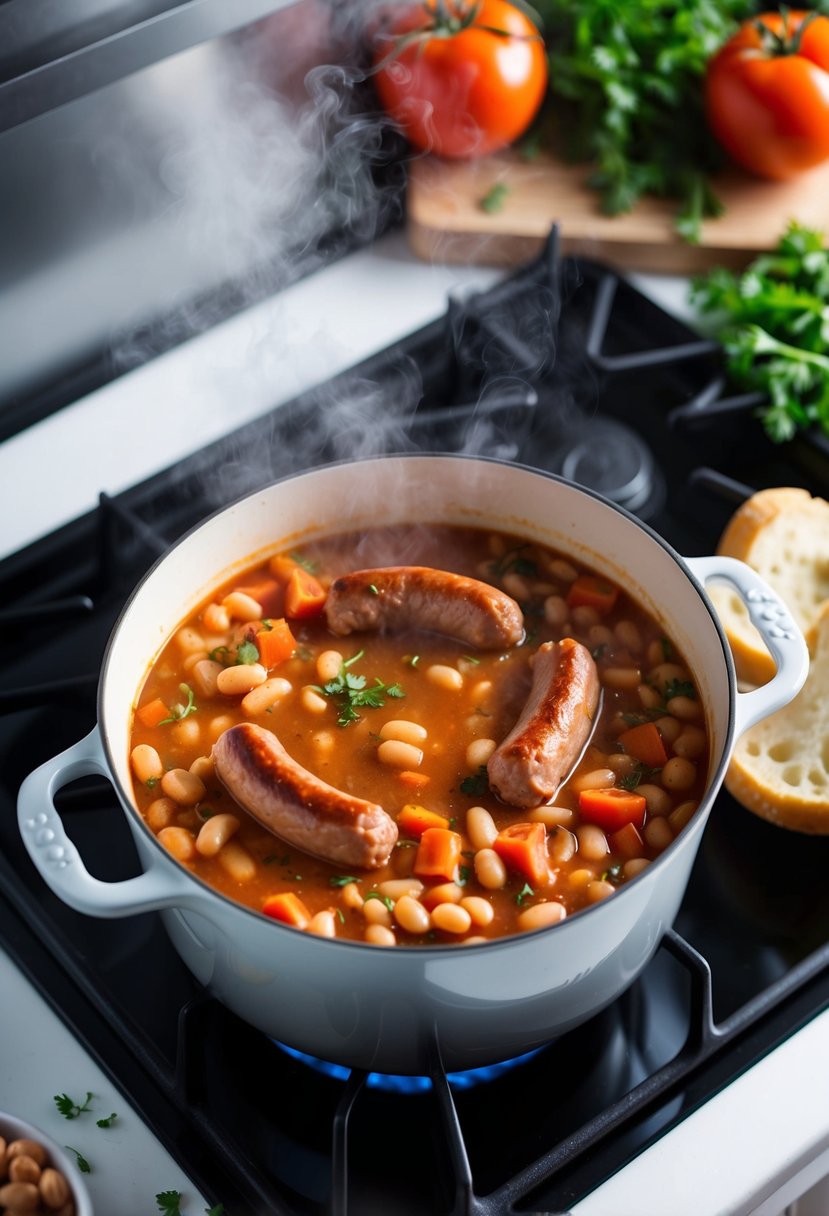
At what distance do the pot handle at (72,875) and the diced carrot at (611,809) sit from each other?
0.72m

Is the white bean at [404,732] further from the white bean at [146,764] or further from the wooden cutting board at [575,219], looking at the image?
the wooden cutting board at [575,219]

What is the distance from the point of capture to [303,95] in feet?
10.3

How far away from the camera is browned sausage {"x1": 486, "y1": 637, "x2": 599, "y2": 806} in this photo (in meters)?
2.08

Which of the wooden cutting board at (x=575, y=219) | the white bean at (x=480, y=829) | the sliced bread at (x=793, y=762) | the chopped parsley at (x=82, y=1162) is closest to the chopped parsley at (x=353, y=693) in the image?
the white bean at (x=480, y=829)

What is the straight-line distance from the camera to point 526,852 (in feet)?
6.67

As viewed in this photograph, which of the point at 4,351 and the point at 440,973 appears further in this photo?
the point at 4,351

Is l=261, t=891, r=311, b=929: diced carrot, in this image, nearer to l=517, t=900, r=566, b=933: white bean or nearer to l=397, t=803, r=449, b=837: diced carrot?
l=397, t=803, r=449, b=837: diced carrot

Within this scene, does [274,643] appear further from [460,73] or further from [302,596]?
[460,73]

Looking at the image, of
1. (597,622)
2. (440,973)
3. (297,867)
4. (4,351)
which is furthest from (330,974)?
(4,351)

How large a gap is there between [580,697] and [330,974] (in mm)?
708

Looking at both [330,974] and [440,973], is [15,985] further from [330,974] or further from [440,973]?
[440,973]

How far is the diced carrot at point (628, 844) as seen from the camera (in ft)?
6.90

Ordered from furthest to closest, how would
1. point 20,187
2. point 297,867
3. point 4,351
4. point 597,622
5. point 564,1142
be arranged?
1. point 4,351
2. point 20,187
3. point 597,622
4. point 297,867
5. point 564,1142

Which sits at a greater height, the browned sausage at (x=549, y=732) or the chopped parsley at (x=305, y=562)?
the chopped parsley at (x=305, y=562)
